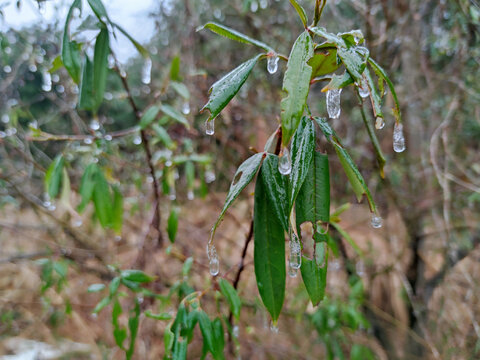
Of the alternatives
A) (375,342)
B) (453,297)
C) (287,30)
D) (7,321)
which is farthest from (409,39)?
(7,321)

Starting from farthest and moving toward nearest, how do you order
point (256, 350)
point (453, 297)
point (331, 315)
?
Result: point (256, 350) < point (453, 297) < point (331, 315)

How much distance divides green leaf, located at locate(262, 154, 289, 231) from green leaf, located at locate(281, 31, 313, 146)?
11 centimetres

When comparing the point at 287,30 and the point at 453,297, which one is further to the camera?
the point at 287,30

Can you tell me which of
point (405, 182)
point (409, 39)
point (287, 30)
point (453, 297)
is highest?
point (287, 30)

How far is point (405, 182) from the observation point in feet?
7.20

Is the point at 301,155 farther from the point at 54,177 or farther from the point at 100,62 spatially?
the point at 54,177

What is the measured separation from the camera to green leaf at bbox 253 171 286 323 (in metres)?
0.49

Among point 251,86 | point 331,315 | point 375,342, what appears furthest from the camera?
point 251,86

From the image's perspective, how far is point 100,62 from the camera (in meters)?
0.78

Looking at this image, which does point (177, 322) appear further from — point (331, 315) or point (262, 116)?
point (262, 116)

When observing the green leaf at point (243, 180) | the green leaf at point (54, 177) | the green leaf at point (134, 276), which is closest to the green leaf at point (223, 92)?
the green leaf at point (243, 180)

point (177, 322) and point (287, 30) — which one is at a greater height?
point (287, 30)

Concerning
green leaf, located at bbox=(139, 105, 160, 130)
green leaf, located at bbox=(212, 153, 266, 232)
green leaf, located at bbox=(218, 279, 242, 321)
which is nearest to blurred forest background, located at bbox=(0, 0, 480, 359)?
green leaf, located at bbox=(139, 105, 160, 130)

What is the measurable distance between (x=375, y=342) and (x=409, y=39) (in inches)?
68.4
